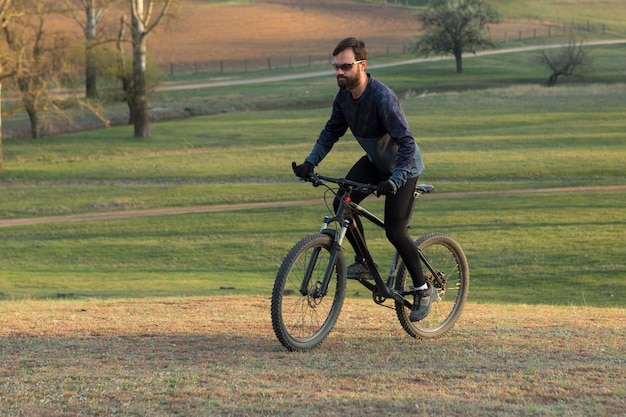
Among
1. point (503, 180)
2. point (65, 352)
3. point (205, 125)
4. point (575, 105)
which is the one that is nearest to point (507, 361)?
point (65, 352)

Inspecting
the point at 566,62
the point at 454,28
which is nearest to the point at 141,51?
Answer: the point at 566,62

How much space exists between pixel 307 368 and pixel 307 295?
2.68ft

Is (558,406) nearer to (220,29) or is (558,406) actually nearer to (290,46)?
(290,46)

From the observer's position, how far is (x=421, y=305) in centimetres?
832

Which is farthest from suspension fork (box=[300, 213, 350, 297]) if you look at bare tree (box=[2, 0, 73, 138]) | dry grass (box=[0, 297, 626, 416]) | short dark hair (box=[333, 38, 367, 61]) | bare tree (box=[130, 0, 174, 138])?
bare tree (box=[130, 0, 174, 138])

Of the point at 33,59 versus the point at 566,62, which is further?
the point at 566,62

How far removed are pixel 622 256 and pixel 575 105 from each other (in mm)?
37573

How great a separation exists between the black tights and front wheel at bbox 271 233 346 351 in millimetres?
288

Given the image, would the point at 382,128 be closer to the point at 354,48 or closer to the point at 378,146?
the point at 378,146

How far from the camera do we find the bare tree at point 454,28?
8719 cm

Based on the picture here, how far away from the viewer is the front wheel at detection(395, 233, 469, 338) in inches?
332

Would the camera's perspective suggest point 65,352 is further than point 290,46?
No

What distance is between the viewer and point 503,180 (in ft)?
104

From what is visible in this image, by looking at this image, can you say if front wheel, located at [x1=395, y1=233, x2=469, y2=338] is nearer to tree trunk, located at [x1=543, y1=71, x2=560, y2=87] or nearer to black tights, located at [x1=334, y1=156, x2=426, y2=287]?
black tights, located at [x1=334, y1=156, x2=426, y2=287]
